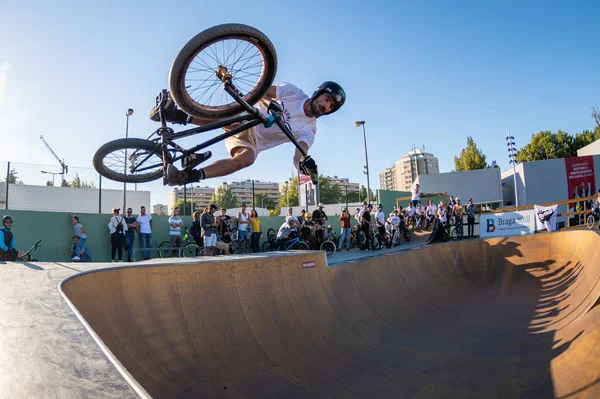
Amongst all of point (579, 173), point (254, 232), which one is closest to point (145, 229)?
point (254, 232)

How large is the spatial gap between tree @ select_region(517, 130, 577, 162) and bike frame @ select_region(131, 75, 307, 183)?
2284 inches

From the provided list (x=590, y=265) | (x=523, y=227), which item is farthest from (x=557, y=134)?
(x=590, y=265)

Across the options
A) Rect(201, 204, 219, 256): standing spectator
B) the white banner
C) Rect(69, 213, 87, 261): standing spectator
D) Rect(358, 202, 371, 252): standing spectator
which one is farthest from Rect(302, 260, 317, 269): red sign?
the white banner

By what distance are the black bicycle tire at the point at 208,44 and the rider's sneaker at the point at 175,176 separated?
77 centimetres

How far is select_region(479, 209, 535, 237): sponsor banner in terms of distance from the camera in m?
14.5

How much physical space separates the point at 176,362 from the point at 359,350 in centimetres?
246

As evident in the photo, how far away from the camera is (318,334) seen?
5.15 metres

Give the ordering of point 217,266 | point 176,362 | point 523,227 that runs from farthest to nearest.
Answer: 1. point 523,227
2. point 217,266
3. point 176,362

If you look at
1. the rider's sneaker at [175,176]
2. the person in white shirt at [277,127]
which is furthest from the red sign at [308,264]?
the rider's sneaker at [175,176]

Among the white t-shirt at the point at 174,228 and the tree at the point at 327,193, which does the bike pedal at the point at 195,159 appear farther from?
the tree at the point at 327,193

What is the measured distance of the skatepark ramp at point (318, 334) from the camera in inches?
132

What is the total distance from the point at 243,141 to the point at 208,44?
133 centimetres

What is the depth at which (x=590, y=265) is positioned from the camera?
26.5ft

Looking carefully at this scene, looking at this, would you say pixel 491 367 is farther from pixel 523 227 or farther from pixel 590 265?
pixel 523 227
